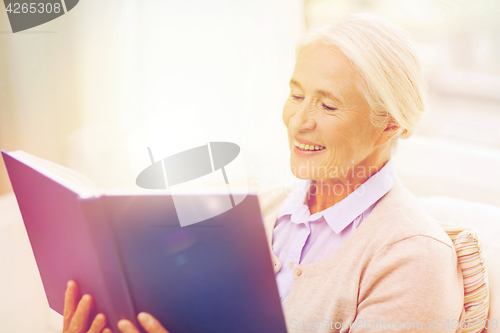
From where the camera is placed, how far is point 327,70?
91 cm

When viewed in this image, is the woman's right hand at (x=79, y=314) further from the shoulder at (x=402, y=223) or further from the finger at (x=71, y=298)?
the shoulder at (x=402, y=223)

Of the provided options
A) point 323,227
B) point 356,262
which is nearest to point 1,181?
point 323,227

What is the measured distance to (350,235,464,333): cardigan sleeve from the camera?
0.79 metres

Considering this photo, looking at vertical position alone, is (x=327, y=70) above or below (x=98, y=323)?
above

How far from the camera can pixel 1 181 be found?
1.59m

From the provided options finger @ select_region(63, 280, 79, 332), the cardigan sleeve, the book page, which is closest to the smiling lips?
the cardigan sleeve

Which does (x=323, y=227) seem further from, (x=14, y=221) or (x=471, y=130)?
(x=471, y=130)

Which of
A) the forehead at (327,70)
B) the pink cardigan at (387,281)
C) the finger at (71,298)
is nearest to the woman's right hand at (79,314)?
the finger at (71,298)

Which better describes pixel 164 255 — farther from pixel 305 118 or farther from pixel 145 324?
pixel 305 118

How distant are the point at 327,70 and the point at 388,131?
0.73ft

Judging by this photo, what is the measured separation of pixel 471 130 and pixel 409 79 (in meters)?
1.28

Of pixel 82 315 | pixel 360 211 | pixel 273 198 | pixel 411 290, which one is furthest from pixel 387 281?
pixel 82 315

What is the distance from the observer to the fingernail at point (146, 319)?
2.42 feet

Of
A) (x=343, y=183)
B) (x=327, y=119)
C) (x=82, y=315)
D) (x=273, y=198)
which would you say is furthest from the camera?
(x=273, y=198)
